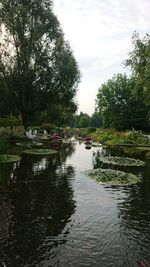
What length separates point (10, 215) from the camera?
41.3 ft

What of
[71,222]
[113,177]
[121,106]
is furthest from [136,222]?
→ [121,106]

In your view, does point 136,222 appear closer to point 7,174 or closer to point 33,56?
point 7,174

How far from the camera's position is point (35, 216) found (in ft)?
41.7

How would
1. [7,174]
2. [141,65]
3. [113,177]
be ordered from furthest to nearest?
[141,65], [113,177], [7,174]

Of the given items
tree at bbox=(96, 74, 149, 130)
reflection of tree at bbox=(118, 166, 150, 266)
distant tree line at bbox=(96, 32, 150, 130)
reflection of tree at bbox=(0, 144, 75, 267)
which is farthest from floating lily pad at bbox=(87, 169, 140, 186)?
tree at bbox=(96, 74, 149, 130)

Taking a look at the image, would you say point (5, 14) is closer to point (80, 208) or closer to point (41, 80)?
point (41, 80)

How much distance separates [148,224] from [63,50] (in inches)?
1480

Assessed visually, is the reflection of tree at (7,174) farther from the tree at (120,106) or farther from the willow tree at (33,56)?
the tree at (120,106)

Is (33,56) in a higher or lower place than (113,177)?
higher

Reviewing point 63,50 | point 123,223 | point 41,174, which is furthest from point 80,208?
point 63,50

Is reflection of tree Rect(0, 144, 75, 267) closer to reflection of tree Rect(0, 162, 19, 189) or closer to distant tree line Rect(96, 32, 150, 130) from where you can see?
reflection of tree Rect(0, 162, 19, 189)

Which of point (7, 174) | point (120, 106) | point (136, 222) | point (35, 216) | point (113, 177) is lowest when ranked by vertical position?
point (136, 222)

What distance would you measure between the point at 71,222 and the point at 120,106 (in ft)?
273

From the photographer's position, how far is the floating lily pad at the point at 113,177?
65.1 ft
